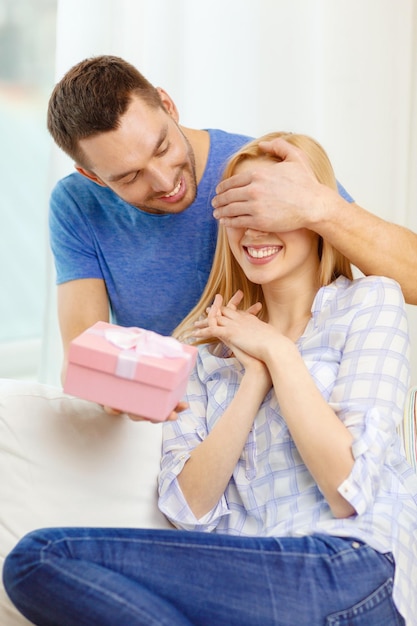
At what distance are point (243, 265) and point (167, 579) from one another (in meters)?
0.56

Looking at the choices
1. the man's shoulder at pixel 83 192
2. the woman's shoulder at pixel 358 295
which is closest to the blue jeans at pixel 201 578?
the woman's shoulder at pixel 358 295

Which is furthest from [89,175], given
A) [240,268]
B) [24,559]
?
[24,559]

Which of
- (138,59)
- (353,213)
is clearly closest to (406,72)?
(138,59)

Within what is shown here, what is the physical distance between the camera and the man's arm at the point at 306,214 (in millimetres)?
1499

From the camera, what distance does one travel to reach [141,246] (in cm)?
196

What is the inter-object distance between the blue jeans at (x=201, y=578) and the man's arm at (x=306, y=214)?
515mm

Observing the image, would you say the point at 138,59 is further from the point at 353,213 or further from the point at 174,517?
the point at 174,517

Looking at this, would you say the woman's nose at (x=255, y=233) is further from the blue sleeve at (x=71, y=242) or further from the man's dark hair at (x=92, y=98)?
the blue sleeve at (x=71, y=242)

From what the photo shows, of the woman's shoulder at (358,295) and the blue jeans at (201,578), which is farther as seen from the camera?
the woman's shoulder at (358,295)

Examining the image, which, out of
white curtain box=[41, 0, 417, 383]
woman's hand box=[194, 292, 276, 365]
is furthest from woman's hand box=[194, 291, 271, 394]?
white curtain box=[41, 0, 417, 383]

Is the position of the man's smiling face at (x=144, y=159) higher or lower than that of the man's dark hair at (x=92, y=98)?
lower

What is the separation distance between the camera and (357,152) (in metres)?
2.72

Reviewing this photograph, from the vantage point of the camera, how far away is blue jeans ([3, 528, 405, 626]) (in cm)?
122

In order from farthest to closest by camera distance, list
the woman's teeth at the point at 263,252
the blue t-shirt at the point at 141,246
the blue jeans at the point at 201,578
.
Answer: the blue t-shirt at the point at 141,246 → the woman's teeth at the point at 263,252 → the blue jeans at the point at 201,578
